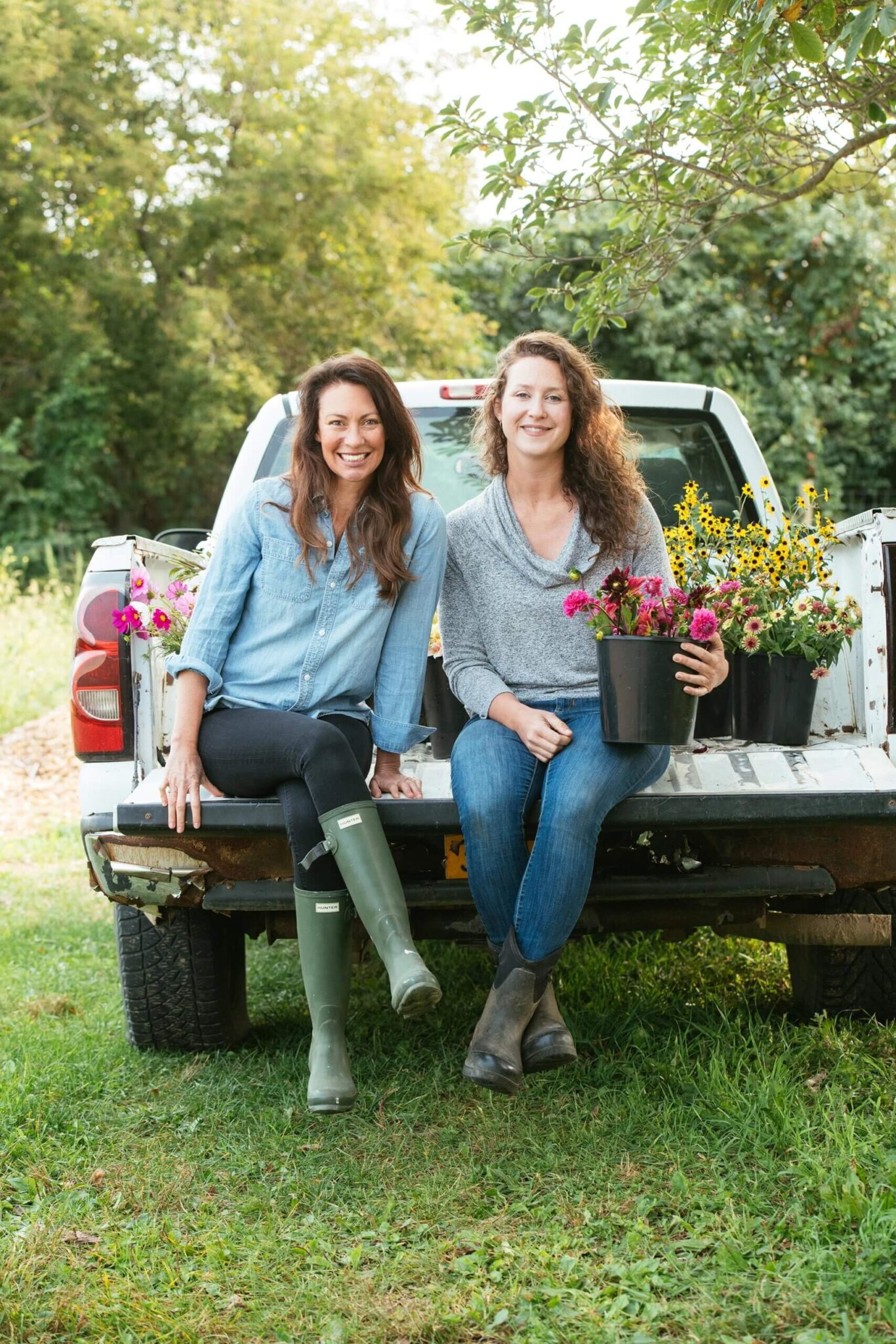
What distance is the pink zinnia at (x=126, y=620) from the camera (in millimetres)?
3078

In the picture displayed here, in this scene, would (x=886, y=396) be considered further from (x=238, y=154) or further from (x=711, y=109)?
(x=711, y=109)

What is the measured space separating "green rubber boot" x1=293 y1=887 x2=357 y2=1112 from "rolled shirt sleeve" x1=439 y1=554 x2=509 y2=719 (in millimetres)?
562

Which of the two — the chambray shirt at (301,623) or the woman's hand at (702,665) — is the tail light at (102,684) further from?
the woman's hand at (702,665)

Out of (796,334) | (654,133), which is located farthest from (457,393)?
(796,334)

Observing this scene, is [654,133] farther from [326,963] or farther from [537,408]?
[326,963]

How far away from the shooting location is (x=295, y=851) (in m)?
2.83

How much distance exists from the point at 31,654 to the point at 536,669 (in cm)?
806

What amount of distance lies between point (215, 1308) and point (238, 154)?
1620cm

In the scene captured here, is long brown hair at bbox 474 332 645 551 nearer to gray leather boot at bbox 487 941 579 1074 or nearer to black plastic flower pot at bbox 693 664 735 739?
black plastic flower pot at bbox 693 664 735 739

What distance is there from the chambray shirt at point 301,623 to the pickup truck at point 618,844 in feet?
0.78

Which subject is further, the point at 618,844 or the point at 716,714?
the point at 716,714

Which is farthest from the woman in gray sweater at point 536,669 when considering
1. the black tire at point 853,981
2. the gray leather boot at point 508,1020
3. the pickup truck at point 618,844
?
the black tire at point 853,981

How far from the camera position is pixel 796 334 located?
13852 millimetres

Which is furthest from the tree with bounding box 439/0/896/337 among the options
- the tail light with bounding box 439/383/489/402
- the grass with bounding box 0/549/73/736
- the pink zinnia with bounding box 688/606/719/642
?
the grass with bounding box 0/549/73/736
